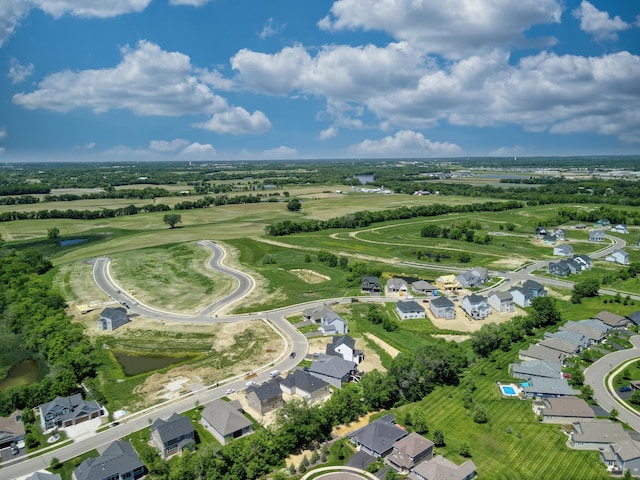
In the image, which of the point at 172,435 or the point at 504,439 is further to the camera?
the point at 504,439

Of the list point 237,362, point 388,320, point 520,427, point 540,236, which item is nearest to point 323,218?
point 540,236

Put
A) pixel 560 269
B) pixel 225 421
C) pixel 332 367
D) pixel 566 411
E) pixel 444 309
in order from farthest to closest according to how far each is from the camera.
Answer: pixel 560 269 < pixel 444 309 < pixel 332 367 < pixel 566 411 < pixel 225 421

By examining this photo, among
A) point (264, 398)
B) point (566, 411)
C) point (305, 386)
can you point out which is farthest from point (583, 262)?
point (264, 398)

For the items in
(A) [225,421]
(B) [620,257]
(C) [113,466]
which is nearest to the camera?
(C) [113,466]

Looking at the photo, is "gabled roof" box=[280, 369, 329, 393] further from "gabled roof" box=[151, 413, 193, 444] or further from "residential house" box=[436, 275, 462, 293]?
"residential house" box=[436, 275, 462, 293]

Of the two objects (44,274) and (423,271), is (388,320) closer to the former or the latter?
(423,271)

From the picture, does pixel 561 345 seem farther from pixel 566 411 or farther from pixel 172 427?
pixel 172 427
